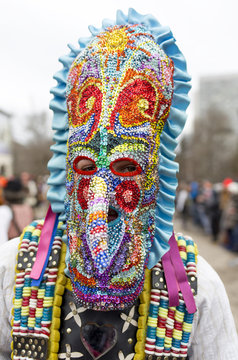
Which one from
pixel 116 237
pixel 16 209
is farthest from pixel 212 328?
pixel 16 209

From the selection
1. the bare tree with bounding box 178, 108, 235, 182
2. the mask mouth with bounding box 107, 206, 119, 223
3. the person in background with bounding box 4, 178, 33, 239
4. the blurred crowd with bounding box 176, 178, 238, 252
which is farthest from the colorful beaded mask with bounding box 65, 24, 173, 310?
the bare tree with bounding box 178, 108, 235, 182

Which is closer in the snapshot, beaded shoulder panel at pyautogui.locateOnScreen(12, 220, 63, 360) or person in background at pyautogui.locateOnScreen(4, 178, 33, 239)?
beaded shoulder panel at pyautogui.locateOnScreen(12, 220, 63, 360)

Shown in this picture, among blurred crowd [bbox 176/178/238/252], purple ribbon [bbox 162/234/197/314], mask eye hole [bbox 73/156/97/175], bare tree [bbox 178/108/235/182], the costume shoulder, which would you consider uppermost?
bare tree [bbox 178/108/235/182]

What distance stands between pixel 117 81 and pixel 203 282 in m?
0.88

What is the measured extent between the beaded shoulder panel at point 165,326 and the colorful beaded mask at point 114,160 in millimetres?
214

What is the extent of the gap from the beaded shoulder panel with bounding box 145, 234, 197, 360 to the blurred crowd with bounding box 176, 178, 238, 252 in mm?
4571

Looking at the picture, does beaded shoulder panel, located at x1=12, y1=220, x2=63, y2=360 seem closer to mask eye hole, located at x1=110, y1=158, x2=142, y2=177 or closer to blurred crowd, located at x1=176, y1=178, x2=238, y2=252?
mask eye hole, located at x1=110, y1=158, x2=142, y2=177

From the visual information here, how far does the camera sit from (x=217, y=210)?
28.6ft

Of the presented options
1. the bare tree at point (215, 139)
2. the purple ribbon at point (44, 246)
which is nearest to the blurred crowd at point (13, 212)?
the purple ribbon at point (44, 246)

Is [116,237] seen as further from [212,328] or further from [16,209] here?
[16,209]

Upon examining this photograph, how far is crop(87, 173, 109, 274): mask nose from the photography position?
115 centimetres

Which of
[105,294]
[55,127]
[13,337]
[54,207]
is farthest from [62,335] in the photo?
[55,127]

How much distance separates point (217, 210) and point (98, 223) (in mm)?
7983

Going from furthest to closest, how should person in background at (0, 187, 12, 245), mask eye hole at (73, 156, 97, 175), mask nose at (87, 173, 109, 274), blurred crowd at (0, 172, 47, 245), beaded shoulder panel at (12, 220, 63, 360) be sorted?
1. blurred crowd at (0, 172, 47, 245)
2. person in background at (0, 187, 12, 245)
3. beaded shoulder panel at (12, 220, 63, 360)
4. mask eye hole at (73, 156, 97, 175)
5. mask nose at (87, 173, 109, 274)
